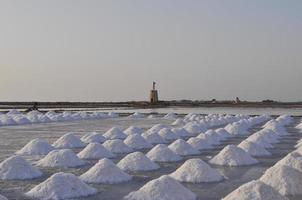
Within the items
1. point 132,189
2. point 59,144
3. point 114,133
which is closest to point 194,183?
point 132,189

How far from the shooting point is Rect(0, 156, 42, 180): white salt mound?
21.3 feet

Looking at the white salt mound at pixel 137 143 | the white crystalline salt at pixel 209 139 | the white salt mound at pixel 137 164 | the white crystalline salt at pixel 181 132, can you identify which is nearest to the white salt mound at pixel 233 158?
the white salt mound at pixel 137 164

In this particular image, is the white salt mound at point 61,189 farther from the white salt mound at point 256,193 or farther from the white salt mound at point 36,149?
the white salt mound at point 36,149

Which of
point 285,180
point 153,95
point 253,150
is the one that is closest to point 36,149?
point 253,150

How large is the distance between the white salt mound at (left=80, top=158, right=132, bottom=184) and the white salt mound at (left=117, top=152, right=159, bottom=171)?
735mm

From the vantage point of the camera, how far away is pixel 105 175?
628 centimetres

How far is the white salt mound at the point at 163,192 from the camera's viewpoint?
5176 mm

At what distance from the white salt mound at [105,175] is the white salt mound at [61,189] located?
23.0 inches

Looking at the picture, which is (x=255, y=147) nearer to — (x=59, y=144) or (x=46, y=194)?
(x=59, y=144)

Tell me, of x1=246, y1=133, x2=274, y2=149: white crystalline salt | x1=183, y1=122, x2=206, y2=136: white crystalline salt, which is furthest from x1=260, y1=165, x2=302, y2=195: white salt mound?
x1=183, y1=122, x2=206, y2=136: white crystalline salt

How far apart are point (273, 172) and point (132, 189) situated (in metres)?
1.66

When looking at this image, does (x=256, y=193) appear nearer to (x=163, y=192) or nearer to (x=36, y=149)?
(x=163, y=192)

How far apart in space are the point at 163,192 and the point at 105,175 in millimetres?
1269

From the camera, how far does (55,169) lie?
24.2 ft
